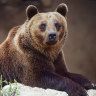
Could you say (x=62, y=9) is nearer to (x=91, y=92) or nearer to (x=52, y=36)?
(x=52, y=36)

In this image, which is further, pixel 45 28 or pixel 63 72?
pixel 63 72

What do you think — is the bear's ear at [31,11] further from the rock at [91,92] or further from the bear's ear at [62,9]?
the rock at [91,92]

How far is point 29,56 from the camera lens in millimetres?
8773

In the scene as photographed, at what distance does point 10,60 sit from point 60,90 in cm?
127

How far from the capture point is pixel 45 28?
28.6 ft

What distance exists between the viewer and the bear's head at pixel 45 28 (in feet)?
28.3

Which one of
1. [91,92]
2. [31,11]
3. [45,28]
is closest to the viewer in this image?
[91,92]

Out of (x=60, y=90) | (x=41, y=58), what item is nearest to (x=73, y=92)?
(x=60, y=90)

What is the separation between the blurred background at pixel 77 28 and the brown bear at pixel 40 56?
168 inches

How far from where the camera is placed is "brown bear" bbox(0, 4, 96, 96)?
852 cm

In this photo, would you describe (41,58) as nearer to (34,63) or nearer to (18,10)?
(34,63)

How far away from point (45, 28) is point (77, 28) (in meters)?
5.38

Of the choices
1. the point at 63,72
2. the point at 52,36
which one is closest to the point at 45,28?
the point at 52,36

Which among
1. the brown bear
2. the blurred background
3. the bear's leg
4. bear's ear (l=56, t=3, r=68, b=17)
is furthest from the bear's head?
the blurred background
